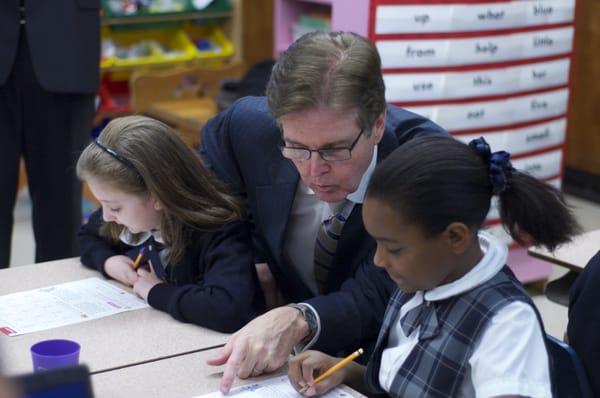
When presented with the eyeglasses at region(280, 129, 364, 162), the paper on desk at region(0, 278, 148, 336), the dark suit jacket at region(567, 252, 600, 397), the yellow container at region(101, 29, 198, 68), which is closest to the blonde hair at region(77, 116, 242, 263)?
the paper on desk at region(0, 278, 148, 336)

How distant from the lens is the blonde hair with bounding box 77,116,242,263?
1.92m

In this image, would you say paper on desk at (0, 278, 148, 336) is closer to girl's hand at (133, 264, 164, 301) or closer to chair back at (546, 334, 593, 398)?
girl's hand at (133, 264, 164, 301)

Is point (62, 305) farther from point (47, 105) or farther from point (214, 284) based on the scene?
point (47, 105)

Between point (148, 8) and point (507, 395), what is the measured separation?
400cm

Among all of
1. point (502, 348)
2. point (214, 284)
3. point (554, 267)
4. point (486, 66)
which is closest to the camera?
point (502, 348)

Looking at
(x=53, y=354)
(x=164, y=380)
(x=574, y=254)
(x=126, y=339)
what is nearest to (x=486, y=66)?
(x=574, y=254)

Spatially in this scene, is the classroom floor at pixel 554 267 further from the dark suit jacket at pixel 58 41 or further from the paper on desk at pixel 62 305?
the paper on desk at pixel 62 305

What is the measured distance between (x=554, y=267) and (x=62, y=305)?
8.99ft

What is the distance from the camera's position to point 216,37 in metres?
5.28

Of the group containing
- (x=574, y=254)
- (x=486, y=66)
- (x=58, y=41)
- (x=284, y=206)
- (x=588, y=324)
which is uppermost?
(x=58, y=41)

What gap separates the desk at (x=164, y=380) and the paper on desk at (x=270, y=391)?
0.02 metres

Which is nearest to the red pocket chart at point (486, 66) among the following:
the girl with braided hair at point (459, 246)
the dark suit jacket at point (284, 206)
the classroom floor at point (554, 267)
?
the classroom floor at point (554, 267)

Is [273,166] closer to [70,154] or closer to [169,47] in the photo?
[70,154]

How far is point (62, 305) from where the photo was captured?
1.91 metres
